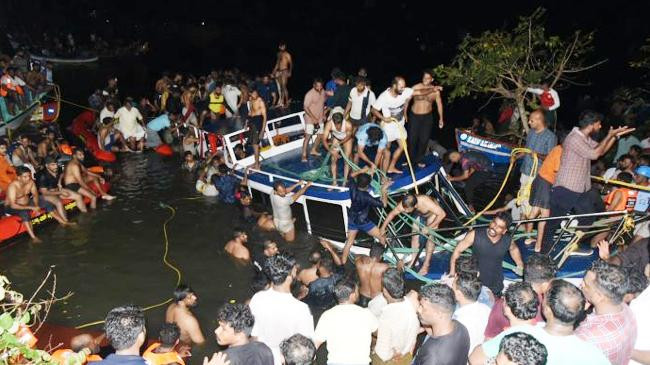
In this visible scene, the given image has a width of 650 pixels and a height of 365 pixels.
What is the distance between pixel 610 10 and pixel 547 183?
27914mm

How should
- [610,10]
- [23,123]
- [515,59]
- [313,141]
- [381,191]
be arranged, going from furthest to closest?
1. [610,10]
2. [23,123]
3. [515,59]
4. [313,141]
5. [381,191]

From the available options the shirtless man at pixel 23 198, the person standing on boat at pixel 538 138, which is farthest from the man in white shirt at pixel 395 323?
the shirtless man at pixel 23 198

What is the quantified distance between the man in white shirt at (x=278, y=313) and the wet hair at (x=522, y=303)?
1.80 metres

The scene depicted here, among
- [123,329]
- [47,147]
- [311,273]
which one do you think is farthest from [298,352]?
[47,147]

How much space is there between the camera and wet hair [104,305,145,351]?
170 inches

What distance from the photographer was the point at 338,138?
10.3m

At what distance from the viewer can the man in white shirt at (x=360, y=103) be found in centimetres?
1095

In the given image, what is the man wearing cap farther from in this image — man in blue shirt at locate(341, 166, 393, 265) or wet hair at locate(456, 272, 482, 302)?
wet hair at locate(456, 272, 482, 302)

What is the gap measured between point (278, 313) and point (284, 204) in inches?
195

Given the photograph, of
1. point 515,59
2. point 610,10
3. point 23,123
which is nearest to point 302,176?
point 515,59

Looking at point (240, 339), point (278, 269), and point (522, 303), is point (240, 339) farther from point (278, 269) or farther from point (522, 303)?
point (522, 303)

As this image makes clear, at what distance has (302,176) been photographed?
35.0 feet

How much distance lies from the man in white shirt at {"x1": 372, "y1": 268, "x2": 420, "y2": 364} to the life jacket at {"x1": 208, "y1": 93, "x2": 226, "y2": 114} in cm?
1143

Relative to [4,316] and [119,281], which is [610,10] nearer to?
[119,281]
